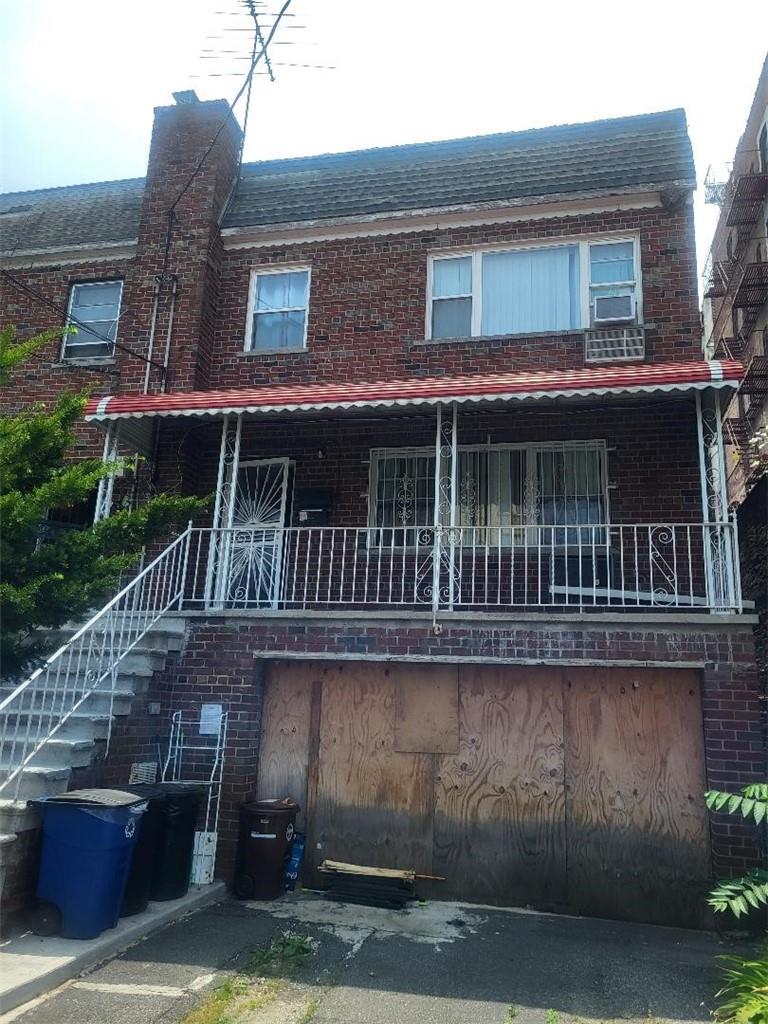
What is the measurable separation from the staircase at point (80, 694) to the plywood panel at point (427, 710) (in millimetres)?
2374

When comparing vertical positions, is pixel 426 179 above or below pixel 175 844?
above

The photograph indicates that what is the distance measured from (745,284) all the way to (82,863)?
15.8 m

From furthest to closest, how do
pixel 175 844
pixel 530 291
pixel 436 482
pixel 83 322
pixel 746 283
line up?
pixel 746 283, pixel 83 322, pixel 530 291, pixel 436 482, pixel 175 844

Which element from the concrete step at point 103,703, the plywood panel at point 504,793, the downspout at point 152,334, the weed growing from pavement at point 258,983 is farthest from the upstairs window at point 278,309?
the weed growing from pavement at point 258,983

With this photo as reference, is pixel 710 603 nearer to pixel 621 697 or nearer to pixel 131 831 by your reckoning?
pixel 621 697

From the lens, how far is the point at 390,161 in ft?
39.8

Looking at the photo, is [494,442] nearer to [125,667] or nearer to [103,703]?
[125,667]

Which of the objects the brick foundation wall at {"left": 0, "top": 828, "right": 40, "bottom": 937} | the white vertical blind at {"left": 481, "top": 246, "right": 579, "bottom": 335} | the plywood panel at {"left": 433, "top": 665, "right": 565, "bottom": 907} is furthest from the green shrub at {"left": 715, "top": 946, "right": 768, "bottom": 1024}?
the white vertical blind at {"left": 481, "top": 246, "right": 579, "bottom": 335}

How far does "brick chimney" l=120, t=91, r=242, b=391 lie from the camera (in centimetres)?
1078

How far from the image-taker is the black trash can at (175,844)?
6.41 m

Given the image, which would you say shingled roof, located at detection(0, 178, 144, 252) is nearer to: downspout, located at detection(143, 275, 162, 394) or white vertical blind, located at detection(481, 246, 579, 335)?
downspout, located at detection(143, 275, 162, 394)

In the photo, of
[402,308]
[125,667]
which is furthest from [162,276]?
[125,667]

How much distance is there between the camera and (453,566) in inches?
323

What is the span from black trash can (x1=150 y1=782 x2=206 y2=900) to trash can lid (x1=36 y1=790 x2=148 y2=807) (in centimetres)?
60
